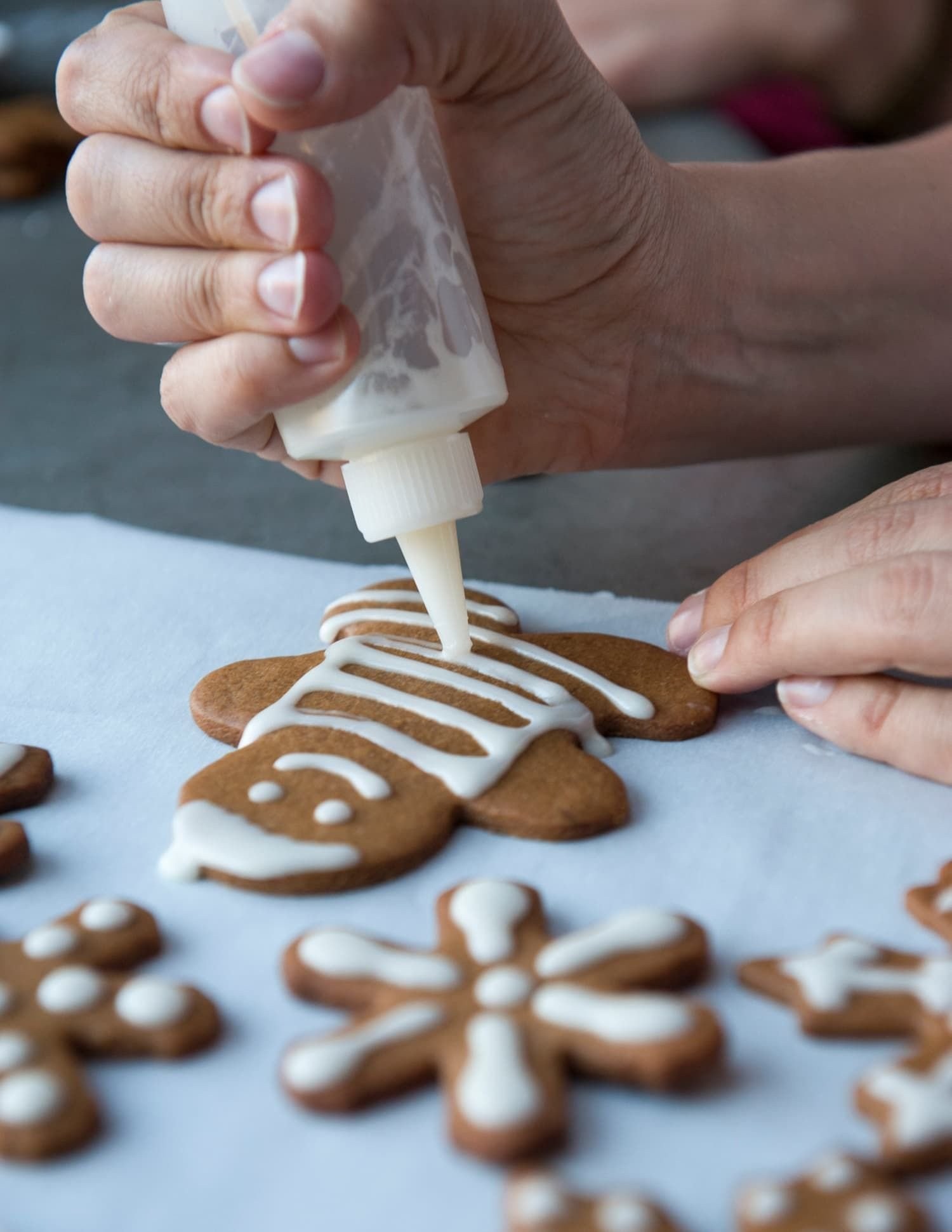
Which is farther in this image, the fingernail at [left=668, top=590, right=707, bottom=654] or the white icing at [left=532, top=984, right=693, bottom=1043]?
the fingernail at [left=668, top=590, right=707, bottom=654]

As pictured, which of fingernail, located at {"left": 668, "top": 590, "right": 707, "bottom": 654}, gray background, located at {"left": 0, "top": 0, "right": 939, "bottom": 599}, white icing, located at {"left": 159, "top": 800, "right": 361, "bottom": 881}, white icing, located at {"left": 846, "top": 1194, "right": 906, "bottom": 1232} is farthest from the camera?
gray background, located at {"left": 0, "top": 0, "right": 939, "bottom": 599}

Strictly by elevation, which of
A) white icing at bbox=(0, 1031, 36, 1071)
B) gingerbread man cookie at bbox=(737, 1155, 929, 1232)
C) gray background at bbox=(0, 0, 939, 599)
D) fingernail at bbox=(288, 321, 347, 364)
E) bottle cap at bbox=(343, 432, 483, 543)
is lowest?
gray background at bbox=(0, 0, 939, 599)

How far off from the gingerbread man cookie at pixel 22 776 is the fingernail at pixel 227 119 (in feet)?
1.29

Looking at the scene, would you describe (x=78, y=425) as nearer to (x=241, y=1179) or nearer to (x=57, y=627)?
(x=57, y=627)

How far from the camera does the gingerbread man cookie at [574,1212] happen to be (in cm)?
47

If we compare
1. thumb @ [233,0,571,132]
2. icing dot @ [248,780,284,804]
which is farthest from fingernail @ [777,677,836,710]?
thumb @ [233,0,571,132]

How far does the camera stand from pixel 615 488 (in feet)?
4.35

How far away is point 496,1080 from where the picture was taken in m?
0.53

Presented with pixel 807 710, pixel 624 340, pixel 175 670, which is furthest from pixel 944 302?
pixel 175 670

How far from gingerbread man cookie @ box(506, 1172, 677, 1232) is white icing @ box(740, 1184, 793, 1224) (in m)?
0.03

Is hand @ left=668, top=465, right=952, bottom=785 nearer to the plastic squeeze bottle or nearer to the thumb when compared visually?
the plastic squeeze bottle

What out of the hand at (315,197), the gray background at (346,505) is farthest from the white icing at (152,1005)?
the gray background at (346,505)

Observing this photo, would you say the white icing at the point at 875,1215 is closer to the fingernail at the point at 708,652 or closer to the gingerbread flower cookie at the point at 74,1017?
the gingerbread flower cookie at the point at 74,1017

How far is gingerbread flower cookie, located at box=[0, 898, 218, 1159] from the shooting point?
0.53 meters
